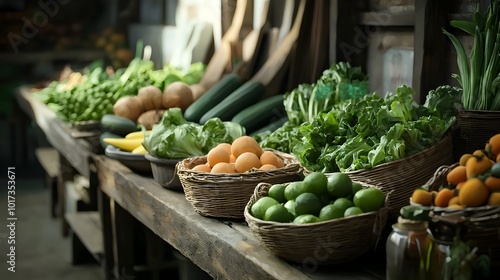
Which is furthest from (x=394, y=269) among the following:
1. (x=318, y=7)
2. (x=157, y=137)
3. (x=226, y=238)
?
(x=318, y=7)

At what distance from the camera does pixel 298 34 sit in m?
4.54

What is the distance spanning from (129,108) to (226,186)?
1933mm

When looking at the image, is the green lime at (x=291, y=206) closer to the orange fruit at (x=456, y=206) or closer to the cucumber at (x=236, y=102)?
the orange fruit at (x=456, y=206)

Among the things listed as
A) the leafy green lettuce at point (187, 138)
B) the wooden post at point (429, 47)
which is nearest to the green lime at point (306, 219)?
the leafy green lettuce at point (187, 138)

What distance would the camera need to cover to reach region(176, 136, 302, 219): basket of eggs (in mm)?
2848

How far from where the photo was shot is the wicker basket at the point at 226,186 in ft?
9.33

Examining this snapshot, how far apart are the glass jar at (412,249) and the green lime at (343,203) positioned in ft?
1.18

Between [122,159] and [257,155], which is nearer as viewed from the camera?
[257,155]

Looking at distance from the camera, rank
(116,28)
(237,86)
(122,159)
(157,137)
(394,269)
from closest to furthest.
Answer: (394,269), (157,137), (122,159), (237,86), (116,28)

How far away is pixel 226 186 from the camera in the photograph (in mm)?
2846

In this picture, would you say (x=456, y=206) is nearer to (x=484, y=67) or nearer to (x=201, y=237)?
(x=484, y=67)

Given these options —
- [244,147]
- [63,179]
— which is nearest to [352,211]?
[244,147]

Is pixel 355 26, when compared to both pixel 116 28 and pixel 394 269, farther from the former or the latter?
pixel 116 28

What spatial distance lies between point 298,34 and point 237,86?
0.53m
